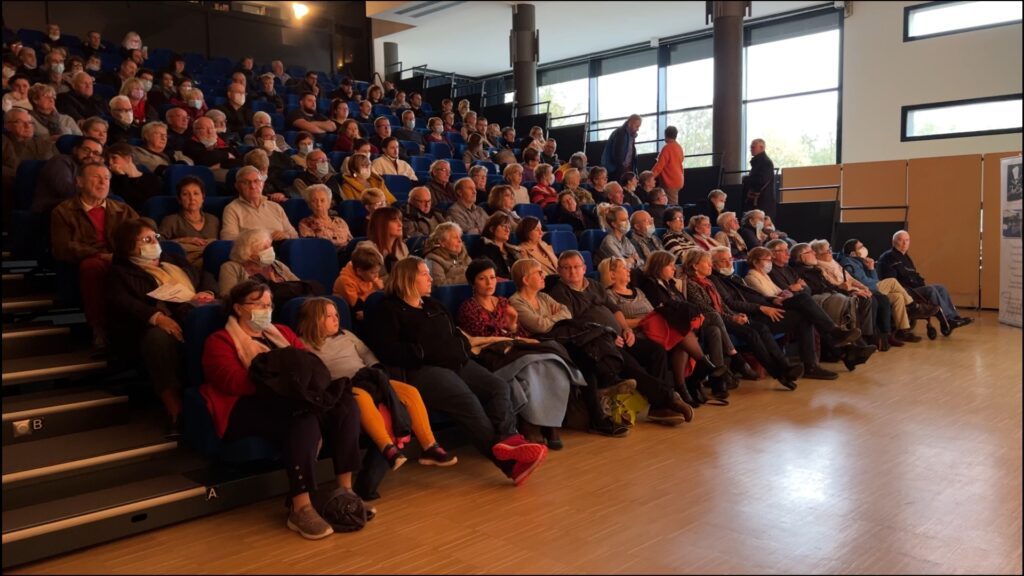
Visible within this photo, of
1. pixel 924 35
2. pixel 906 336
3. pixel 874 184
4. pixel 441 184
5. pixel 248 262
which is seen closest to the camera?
pixel 248 262

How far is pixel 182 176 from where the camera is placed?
14.1ft

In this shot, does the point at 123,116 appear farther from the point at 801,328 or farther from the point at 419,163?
the point at 801,328

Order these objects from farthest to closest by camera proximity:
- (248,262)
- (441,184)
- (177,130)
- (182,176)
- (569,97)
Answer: (569,97), (441,184), (177,130), (182,176), (248,262)

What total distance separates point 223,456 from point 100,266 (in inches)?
45.0

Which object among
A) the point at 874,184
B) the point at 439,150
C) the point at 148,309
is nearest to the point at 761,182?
the point at 874,184

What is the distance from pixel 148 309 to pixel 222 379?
1.81ft

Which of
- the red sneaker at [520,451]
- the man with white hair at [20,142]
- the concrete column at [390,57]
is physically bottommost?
the red sneaker at [520,451]

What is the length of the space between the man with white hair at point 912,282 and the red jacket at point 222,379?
5645mm

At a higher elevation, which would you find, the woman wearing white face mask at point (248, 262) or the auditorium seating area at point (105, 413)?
the woman wearing white face mask at point (248, 262)

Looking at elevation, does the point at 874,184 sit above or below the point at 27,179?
above

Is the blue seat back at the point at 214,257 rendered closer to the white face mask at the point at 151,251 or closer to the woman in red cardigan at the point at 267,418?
the white face mask at the point at 151,251

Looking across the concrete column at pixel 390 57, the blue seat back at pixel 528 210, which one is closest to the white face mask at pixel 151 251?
the blue seat back at pixel 528 210

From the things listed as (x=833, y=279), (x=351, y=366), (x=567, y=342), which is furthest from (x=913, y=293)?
(x=351, y=366)

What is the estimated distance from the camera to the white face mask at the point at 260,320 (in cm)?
267
